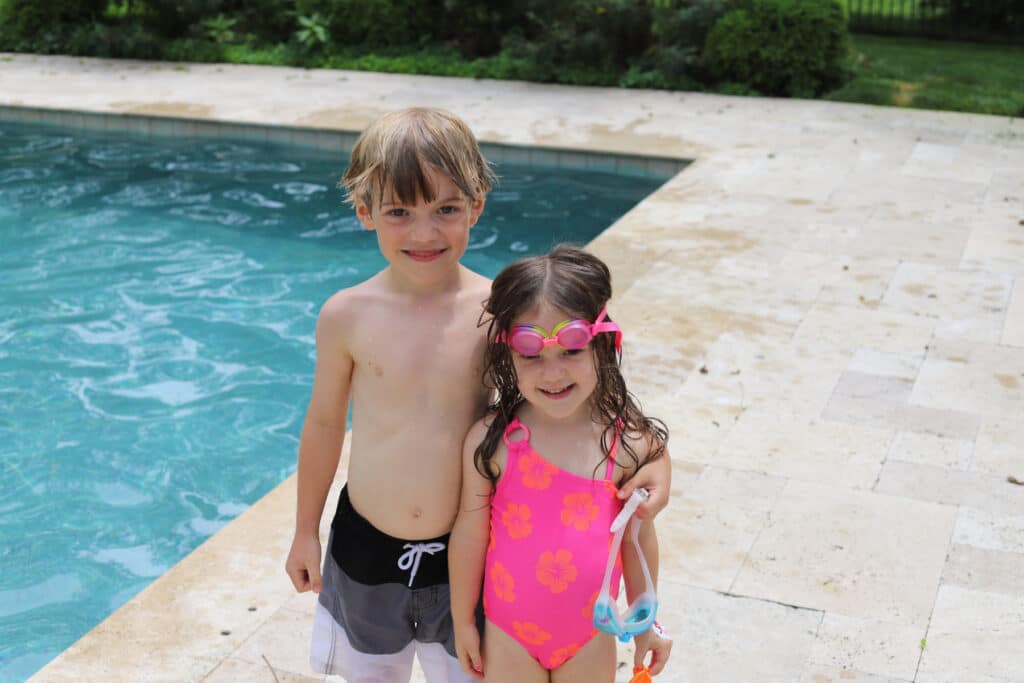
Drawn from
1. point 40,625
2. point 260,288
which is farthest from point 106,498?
point 260,288

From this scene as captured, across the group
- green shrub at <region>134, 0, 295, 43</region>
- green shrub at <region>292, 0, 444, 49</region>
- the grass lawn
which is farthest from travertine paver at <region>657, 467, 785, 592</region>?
green shrub at <region>134, 0, 295, 43</region>

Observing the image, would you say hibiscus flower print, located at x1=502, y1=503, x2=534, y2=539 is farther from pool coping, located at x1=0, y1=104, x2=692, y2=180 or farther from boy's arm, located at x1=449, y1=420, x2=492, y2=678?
pool coping, located at x1=0, y1=104, x2=692, y2=180

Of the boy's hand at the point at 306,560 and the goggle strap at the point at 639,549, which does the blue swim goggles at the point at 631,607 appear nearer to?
the goggle strap at the point at 639,549

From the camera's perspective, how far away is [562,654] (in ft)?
7.22

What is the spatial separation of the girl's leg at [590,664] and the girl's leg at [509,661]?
0.12 ft

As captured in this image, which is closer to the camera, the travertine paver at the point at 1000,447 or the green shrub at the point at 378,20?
the travertine paver at the point at 1000,447

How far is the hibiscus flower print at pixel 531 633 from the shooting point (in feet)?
7.16

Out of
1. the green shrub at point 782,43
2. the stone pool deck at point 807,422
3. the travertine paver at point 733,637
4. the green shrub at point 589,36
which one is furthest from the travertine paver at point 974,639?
the green shrub at point 589,36

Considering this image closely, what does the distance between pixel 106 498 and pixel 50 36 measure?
9823 millimetres

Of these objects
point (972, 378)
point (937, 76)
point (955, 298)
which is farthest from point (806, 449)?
point (937, 76)

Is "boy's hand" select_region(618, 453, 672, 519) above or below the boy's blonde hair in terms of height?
below

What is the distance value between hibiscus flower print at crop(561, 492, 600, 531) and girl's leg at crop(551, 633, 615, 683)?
24 centimetres

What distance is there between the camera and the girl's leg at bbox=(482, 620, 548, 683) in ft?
7.24

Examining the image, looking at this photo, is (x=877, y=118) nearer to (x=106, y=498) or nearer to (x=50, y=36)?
(x=106, y=498)
